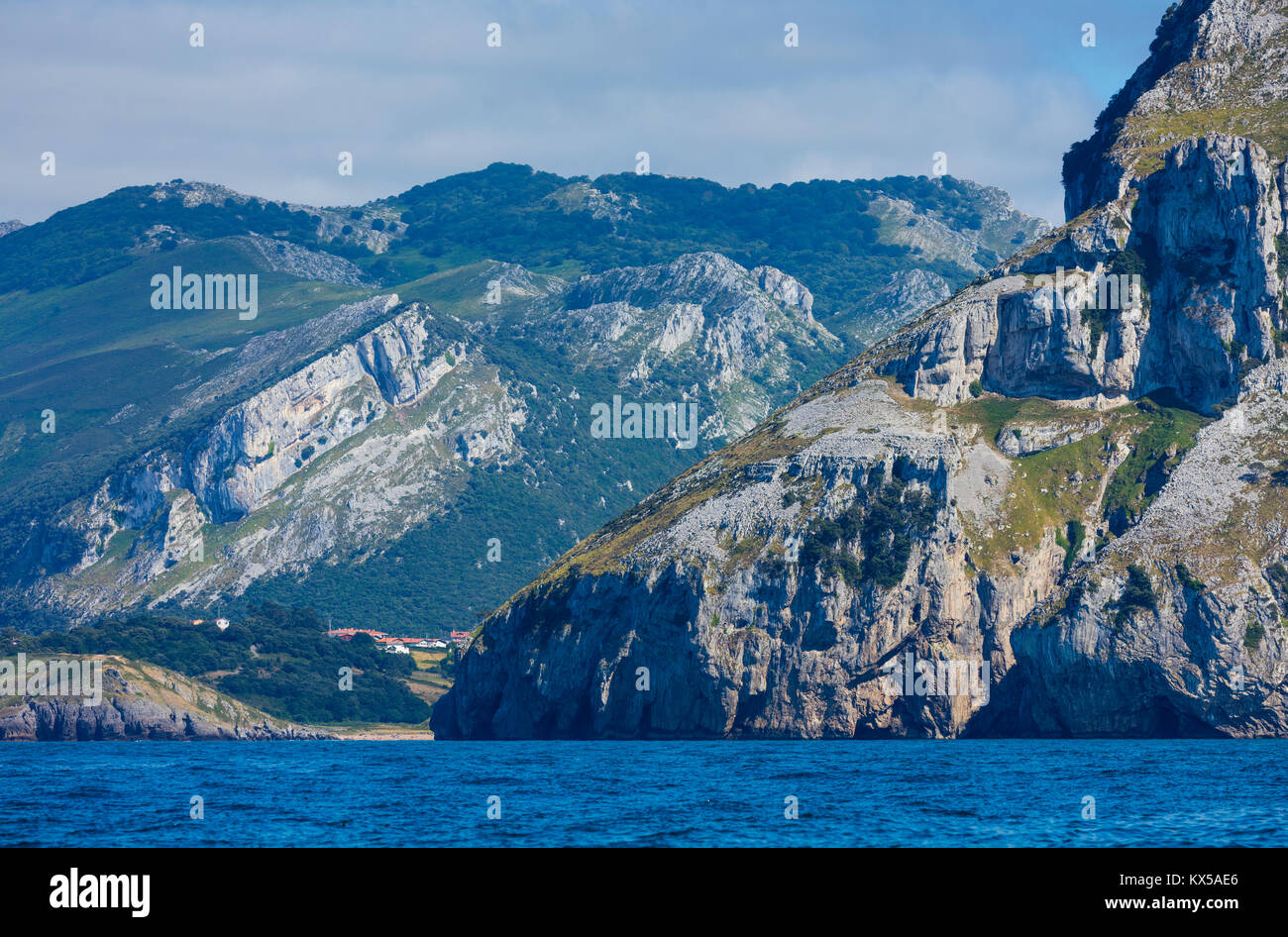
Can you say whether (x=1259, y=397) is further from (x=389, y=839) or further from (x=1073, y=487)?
(x=389, y=839)

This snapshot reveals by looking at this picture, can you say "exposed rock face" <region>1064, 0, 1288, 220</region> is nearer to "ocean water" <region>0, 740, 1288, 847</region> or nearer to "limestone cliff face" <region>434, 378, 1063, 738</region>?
"limestone cliff face" <region>434, 378, 1063, 738</region>

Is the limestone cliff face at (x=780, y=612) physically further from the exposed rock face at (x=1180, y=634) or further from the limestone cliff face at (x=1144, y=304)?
the limestone cliff face at (x=1144, y=304)

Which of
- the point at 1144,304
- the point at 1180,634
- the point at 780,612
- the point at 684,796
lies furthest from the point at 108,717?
the point at 1144,304

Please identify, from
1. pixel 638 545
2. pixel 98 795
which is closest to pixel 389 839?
pixel 98 795

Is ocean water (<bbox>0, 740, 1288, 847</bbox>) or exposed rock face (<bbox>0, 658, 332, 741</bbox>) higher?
ocean water (<bbox>0, 740, 1288, 847</bbox>)

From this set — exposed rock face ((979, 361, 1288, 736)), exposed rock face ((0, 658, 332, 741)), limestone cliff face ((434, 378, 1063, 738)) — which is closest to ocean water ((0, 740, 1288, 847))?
exposed rock face ((979, 361, 1288, 736))
